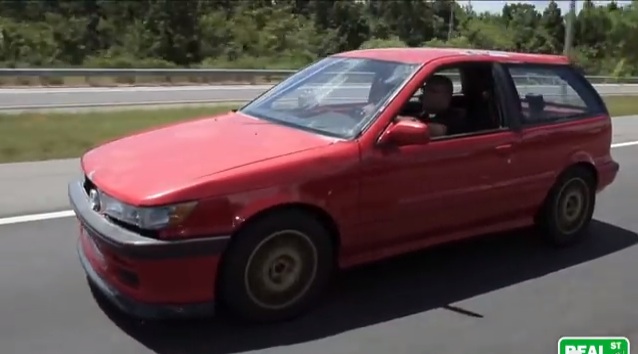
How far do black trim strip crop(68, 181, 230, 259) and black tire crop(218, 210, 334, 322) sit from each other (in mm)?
166

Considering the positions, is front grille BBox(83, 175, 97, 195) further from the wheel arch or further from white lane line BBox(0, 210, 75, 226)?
white lane line BBox(0, 210, 75, 226)

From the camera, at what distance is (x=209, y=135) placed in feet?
15.7

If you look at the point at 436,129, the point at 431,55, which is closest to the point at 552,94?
the point at 431,55

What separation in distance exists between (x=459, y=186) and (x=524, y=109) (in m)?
0.97

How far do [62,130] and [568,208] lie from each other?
8131mm

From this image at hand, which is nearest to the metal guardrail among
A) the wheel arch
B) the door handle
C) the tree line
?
the tree line

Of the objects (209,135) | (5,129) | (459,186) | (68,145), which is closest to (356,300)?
(459,186)

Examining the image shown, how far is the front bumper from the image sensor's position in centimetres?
383

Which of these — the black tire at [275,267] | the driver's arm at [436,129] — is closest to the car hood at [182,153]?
the black tire at [275,267]

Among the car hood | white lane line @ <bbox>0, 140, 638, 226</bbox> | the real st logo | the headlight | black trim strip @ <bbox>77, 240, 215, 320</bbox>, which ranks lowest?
white lane line @ <bbox>0, 140, 638, 226</bbox>

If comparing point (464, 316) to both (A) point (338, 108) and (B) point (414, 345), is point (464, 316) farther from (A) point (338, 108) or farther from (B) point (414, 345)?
(A) point (338, 108)

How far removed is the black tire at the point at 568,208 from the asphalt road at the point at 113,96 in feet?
47.1

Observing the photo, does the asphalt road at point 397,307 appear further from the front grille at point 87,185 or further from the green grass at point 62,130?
the green grass at point 62,130

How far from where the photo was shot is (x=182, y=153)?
4.38m
